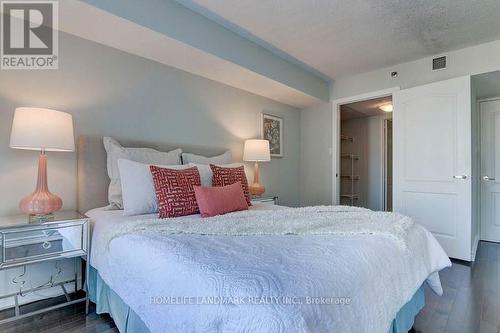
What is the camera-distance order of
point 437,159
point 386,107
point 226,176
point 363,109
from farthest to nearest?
1. point 363,109
2. point 386,107
3. point 437,159
4. point 226,176

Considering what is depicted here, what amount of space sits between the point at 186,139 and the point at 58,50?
1322 millimetres

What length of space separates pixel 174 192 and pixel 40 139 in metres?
0.90

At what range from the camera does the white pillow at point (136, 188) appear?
199 centimetres

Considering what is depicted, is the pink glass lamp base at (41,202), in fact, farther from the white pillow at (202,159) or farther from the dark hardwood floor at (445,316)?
the white pillow at (202,159)

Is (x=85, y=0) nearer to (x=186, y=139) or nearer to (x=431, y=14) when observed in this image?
(x=186, y=139)

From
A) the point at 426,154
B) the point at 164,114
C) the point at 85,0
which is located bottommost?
the point at 426,154

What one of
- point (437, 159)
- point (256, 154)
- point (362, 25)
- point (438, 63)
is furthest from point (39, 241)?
point (438, 63)

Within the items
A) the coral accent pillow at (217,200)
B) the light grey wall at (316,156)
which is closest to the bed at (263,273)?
the coral accent pillow at (217,200)

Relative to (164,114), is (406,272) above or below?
below

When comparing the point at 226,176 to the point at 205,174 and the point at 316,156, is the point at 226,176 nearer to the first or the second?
the point at 205,174

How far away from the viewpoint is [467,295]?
2164mm

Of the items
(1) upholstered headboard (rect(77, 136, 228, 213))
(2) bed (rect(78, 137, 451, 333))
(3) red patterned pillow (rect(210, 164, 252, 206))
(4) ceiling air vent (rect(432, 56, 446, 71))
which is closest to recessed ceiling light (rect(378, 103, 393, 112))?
(4) ceiling air vent (rect(432, 56, 446, 71))

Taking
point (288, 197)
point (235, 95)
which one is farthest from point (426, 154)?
point (235, 95)

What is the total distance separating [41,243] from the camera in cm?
174
